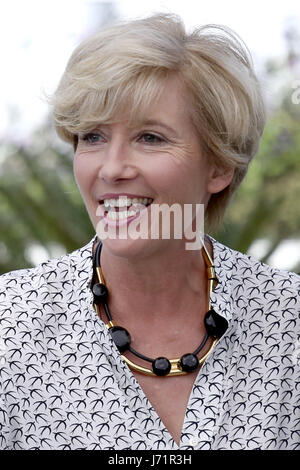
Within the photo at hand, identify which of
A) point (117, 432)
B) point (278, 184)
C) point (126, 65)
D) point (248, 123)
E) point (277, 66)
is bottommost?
point (278, 184)

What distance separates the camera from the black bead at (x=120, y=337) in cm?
247

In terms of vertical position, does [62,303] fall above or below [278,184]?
above

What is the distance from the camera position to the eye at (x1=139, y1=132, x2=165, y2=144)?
7.73 feet

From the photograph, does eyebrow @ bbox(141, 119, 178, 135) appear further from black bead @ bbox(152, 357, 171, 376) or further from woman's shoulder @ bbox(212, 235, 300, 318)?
black bead @ bbox(152, 357, 171, 376)

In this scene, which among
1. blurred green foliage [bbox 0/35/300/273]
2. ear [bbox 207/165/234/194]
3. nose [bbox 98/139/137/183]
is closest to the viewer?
nose [bbox 98/139/137/183]

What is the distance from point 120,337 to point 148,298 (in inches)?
6.3

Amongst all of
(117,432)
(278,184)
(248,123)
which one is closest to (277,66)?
(278,184)

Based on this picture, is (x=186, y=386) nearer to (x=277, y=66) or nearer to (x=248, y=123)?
(x=248, y=123)

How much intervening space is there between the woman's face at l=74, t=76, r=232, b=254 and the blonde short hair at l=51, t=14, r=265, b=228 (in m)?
0.04

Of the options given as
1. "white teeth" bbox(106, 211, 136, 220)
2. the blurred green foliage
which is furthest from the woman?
the blurred green foliage

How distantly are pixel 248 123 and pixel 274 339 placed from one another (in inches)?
26.8

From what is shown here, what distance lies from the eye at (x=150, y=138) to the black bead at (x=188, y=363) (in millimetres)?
656

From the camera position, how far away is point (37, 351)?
2.42 metres

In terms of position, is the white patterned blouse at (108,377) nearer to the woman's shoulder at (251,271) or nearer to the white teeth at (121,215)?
the woman's shoulder at (251,271)
